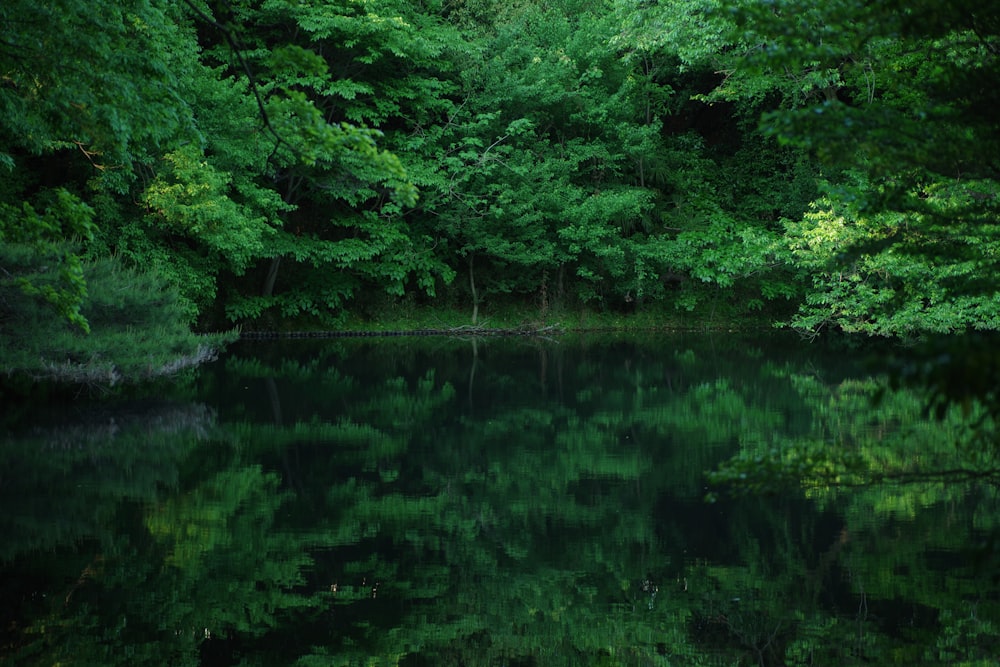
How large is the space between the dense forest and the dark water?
295 centimetres

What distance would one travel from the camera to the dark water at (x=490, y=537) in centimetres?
550

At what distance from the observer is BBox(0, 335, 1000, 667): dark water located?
550cm

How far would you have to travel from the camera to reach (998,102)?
4.33 metres

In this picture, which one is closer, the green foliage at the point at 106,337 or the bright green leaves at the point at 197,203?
the green foliage at the point at 106,337

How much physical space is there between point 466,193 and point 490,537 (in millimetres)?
17829

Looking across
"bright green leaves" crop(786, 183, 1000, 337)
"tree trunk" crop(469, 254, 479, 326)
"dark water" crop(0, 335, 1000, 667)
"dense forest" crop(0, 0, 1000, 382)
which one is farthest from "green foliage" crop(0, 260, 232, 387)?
"tree trunk" crop(469, 254, 479, 326)

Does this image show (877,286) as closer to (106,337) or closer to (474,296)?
(474,296)

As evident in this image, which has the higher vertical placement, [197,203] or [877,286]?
[197,203]

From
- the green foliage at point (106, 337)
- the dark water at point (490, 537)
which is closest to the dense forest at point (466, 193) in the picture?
the green foliage at point (106, 337)

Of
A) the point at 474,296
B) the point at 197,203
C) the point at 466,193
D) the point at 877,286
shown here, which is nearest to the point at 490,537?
the point at 197,203

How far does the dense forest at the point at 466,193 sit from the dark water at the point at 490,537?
2952 mm

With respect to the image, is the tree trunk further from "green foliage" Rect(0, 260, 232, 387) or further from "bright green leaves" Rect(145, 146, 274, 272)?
"green foliage" Rect(0, 260, 232, 387)

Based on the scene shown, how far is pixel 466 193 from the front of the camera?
2469 cm

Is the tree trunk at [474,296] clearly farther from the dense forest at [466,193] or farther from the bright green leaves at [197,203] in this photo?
the bright green leaves at [197,203]
